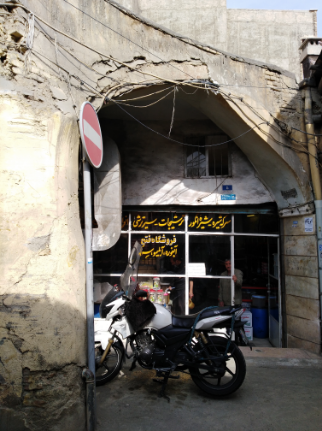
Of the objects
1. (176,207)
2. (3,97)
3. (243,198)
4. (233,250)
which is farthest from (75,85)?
(233,250)

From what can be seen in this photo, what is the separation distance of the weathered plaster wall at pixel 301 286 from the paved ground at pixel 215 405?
1168 millimetres

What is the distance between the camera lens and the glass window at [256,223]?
23.4ft

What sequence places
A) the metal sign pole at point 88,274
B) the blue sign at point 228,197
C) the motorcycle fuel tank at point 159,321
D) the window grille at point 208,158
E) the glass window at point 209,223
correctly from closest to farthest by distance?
the metal sign pole at point 88,274, the motorcycle fuel tank at point 159,321, the blue sign at point 228,197, the glass window at point 209,223, the window grille at point 208,158

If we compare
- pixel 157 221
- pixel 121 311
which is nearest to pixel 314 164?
pixel 157 221

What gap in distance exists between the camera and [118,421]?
350cm

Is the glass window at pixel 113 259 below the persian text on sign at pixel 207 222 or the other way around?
below

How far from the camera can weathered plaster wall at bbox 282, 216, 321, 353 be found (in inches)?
233

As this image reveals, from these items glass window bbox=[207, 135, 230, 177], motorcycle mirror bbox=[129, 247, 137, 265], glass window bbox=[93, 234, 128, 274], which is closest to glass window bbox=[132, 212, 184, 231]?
glass window bbox=[93, 234, 128, 274]

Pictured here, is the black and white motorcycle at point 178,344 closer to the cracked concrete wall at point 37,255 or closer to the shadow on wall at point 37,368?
the cracked concrete wall at point 37,255

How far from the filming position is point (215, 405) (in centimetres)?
384

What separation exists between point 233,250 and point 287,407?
145 inches

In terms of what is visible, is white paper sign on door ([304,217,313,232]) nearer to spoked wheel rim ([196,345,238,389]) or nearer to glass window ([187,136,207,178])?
glass window ([187,136,207,178])

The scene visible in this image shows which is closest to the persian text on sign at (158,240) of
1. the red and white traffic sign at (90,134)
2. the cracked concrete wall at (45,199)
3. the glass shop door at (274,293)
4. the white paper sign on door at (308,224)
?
the glass shop door at (274,293)

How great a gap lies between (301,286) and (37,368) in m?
5.09
